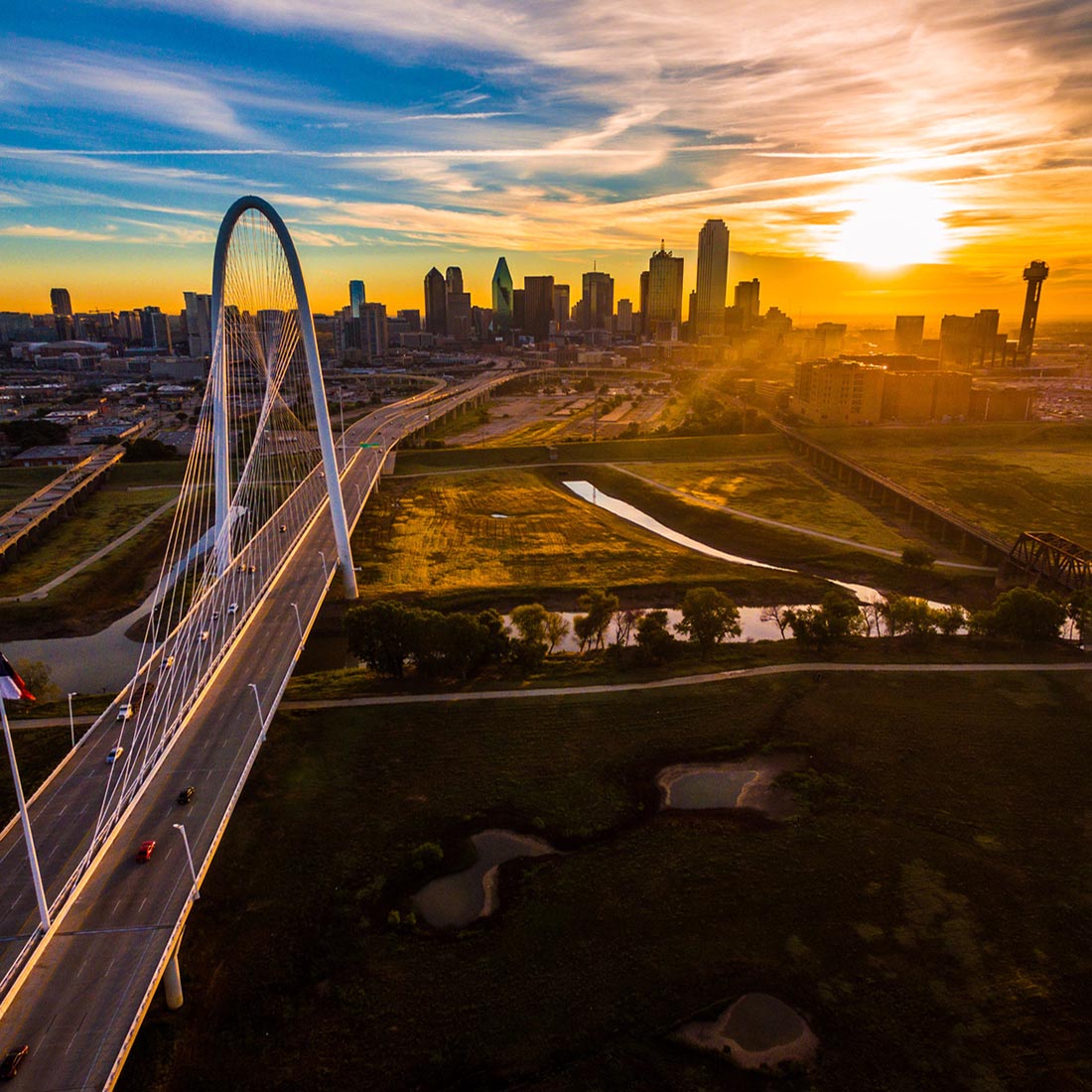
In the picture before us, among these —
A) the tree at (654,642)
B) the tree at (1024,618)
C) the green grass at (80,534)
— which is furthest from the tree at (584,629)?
the green grass at (80,534)

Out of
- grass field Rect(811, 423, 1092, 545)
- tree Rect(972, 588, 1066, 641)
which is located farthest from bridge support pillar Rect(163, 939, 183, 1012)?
grass field Rect(811, 423, 1092, 545)

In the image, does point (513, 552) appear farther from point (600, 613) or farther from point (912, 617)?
point (912, 617)

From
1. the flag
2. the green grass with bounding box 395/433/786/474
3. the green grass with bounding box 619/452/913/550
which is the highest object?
the flag

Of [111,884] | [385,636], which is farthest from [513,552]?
[111,884]

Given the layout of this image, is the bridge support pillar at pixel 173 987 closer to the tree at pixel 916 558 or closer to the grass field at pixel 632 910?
the grass field at pixel 632 910

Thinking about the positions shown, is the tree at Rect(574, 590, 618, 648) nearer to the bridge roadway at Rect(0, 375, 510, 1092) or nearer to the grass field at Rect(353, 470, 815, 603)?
the grass field at Rect(353, 470, 815, 603)

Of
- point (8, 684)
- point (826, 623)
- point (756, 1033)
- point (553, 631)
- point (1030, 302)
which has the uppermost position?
point (1030, 302)
